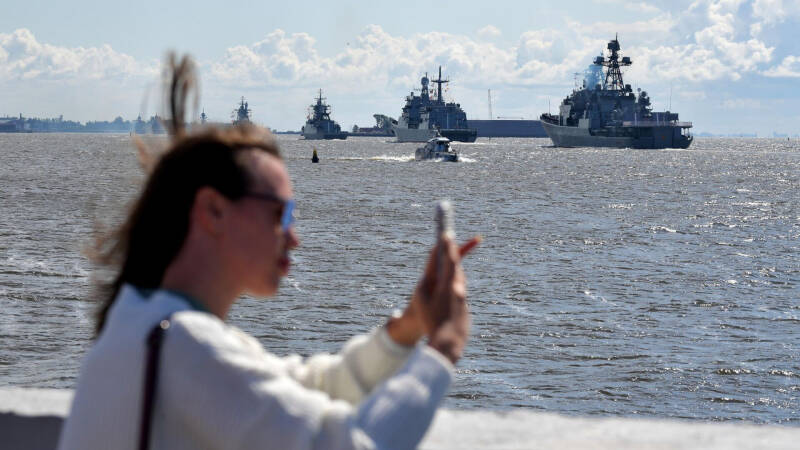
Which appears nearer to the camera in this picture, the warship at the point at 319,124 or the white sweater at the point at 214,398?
the white sweater at the point at 214,398

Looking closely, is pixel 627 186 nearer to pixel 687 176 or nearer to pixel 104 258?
pixel 687 176

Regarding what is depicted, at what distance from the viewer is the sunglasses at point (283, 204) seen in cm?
144

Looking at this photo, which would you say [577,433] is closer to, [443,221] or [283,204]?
[443,221]

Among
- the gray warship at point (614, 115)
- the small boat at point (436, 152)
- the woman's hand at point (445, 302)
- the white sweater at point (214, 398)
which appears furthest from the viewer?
the gray warship at point (614, 115)

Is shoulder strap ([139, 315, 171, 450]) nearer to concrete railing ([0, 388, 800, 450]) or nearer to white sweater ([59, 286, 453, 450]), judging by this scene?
white sweater ([59, 286, 453, 450])

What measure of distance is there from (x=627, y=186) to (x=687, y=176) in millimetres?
15373

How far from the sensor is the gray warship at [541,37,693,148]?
127438 mm

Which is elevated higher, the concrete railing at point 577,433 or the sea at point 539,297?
the concrete railing at point 577,433

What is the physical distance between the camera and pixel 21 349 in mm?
16250

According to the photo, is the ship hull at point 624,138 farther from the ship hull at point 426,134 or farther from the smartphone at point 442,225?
the smartphone at point 442,225

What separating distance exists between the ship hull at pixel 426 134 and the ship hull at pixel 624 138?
2122 cm

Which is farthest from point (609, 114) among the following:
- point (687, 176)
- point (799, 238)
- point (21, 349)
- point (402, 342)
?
point (402, 342)

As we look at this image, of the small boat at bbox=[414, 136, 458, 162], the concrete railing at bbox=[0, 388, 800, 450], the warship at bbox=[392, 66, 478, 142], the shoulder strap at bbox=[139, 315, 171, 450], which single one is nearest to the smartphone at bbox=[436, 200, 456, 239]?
the shoulder strap at bbox=[139, 315, 171, 450]

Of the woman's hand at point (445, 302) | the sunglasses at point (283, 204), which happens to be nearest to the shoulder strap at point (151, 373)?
the sunglasses at point (283, 204)
